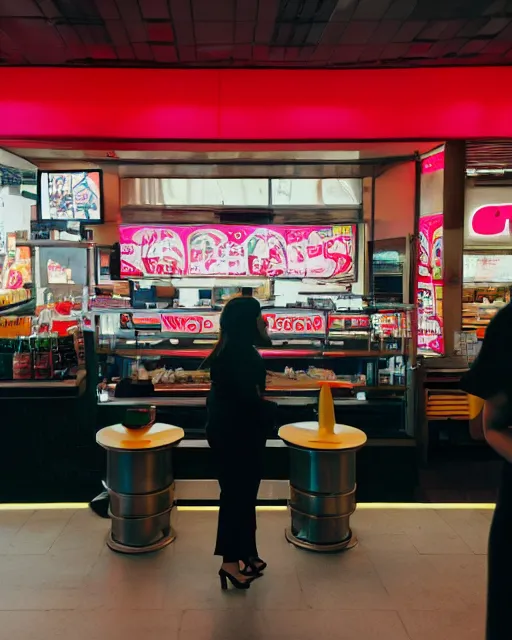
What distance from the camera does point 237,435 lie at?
368cm

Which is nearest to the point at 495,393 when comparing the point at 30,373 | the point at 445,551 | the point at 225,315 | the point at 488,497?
the point at 225,315

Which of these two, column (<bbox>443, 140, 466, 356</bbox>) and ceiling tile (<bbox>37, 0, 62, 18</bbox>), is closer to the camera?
ceiling tile (<bbox>37, 0, 62, 18</bbox>)

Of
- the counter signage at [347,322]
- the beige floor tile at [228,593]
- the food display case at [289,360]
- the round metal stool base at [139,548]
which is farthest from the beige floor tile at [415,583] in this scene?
the counter signage at [347,322]

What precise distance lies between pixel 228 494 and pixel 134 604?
860 mm

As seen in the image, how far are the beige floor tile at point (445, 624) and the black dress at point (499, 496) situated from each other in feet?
3.45

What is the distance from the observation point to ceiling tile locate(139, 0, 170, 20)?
404cm

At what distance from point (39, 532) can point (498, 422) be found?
12.0ft

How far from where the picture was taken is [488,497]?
512 centimetres

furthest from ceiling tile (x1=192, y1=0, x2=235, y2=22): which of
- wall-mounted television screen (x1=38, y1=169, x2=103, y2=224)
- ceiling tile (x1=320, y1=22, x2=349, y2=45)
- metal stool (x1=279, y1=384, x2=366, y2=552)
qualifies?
metal stool (x1=279, y1=384, x2=366, y2=552)

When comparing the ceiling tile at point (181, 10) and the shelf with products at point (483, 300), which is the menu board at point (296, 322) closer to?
the ceiling tile at point (181, 10)

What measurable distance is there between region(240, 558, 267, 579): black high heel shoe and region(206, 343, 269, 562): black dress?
0.05 metres

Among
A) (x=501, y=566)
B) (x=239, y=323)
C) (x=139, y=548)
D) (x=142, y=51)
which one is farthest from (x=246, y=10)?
(x=139, y=548)

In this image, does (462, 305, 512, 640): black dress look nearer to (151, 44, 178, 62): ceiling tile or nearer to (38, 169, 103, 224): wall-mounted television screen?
(151, 44, 178, 62): ceiling tile

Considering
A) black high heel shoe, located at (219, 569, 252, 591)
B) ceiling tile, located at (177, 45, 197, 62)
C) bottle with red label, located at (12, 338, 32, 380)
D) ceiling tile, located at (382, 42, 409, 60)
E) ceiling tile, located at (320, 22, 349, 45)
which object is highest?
ceiling tile, located at (382, 42, 409, 60)
